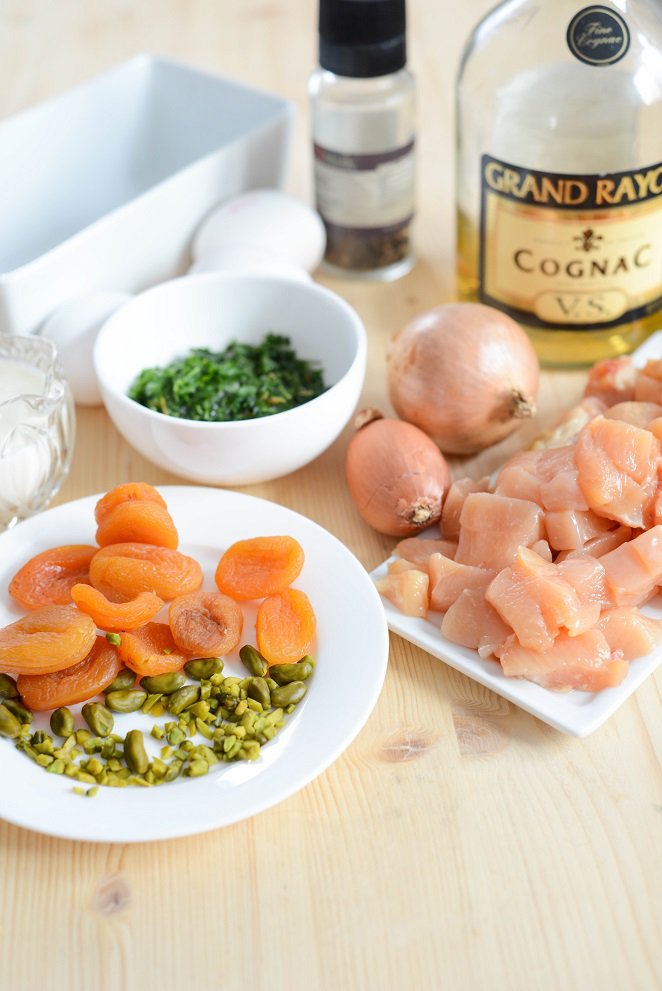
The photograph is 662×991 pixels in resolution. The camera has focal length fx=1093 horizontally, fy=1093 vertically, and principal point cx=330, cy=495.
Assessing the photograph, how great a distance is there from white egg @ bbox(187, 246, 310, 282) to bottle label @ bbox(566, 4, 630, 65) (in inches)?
18.0

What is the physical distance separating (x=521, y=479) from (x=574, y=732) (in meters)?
0.29

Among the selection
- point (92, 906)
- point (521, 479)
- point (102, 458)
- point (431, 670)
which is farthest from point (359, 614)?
point (102, 458)

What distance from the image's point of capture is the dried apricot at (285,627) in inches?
40.8

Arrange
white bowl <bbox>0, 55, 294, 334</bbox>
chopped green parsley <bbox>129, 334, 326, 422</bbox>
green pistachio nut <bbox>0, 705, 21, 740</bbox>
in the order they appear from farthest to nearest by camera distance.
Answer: white bowl <bbox>0, 55, 294, 334</bbox> < chopped green parsley <bbox>129, 334, 326, 422</bbox> < green pistachio nut <bbox>0, 705, 21, 740</bbox>

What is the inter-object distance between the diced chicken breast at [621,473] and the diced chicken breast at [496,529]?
2.4 inches

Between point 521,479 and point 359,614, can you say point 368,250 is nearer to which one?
point 521,479

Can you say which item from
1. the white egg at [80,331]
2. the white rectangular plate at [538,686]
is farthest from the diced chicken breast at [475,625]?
the white egg at [80,331]

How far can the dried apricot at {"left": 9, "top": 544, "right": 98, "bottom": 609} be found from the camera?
1.09m

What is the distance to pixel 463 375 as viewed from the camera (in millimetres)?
1269

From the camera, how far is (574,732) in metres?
0.96

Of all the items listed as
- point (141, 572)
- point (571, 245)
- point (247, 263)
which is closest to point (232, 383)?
point (247, 263)

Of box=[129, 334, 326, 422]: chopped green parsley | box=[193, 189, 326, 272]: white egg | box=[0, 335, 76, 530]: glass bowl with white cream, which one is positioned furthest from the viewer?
box=[193, 189, 326, 272]: white egg

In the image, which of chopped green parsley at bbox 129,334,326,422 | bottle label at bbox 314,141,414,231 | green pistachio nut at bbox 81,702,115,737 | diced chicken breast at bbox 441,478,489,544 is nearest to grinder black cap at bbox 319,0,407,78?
bottle label at bbox 314,141,414,231

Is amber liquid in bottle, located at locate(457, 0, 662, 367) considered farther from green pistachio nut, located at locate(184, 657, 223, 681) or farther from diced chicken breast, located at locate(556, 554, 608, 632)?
green pistachio nut, located at locate(184, 657, 223, 681)
